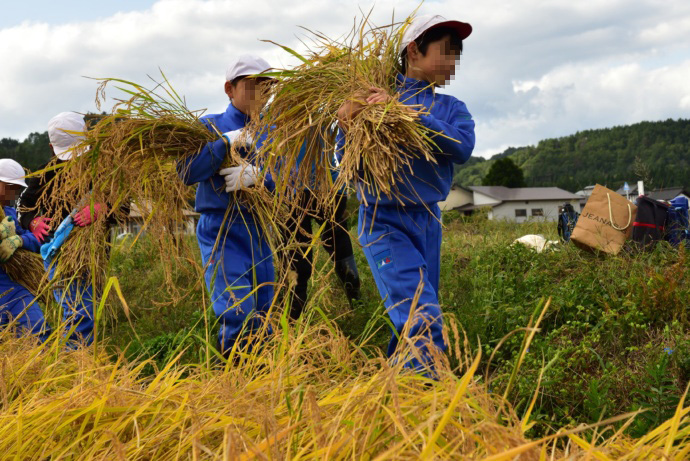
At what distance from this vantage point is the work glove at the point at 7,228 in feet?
13.9

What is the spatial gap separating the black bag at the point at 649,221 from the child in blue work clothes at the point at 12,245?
14.1 ft

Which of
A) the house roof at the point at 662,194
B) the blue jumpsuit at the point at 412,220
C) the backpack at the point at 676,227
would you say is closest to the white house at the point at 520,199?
the house roof at the point at 662,194

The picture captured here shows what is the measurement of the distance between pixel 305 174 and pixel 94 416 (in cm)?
146

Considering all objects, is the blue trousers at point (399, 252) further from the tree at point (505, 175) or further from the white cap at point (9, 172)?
the tree at point (505, 175)

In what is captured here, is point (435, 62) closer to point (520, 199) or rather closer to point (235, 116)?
point (235, 116)

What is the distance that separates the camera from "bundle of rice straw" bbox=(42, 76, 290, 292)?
2.97m

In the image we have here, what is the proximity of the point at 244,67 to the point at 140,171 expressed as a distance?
881 mm

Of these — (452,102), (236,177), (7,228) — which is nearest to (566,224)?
(452,102)

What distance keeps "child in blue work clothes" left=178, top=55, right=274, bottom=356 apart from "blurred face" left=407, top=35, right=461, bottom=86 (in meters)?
0.82

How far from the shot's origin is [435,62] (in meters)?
2.93

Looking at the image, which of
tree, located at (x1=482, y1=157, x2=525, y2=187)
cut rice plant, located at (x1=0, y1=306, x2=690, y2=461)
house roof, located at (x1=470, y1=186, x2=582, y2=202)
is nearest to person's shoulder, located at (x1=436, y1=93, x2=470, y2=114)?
cut rice plant, located at (x1=0, y1=306, x2=690, y2=461)

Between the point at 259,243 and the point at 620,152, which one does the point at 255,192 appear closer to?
the point at 259,243

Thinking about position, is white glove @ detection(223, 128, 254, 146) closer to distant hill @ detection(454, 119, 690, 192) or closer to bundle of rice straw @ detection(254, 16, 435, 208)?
bundle of rice straw @ detection(254, 16, 435, 208)

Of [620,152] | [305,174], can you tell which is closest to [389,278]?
[305,174]
